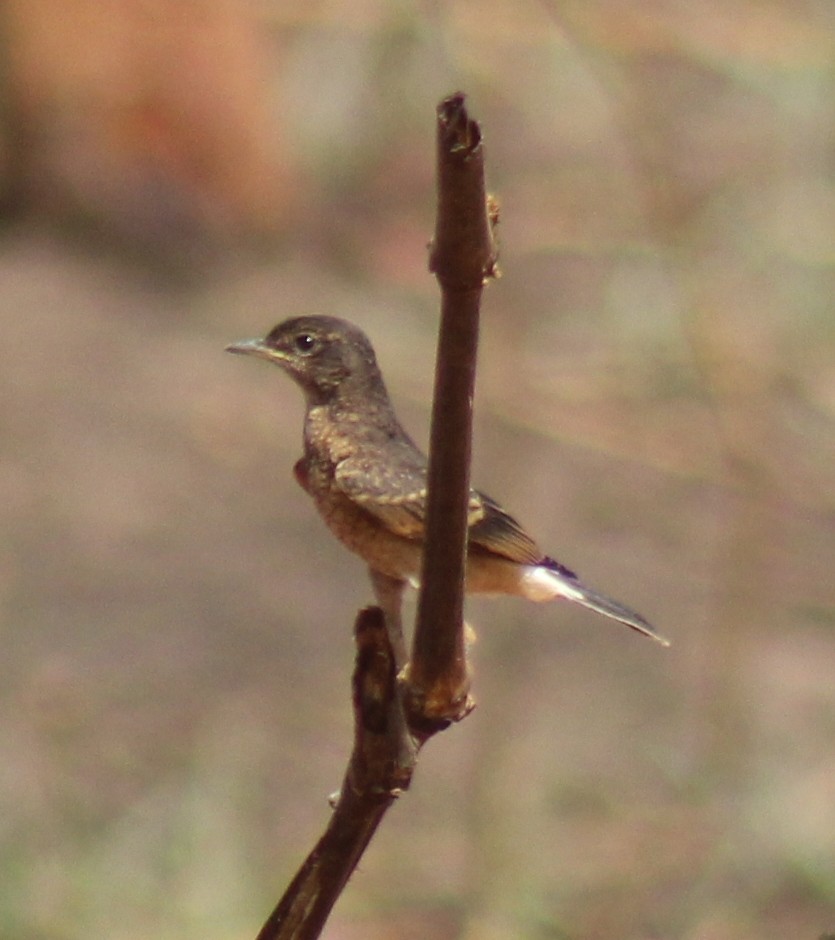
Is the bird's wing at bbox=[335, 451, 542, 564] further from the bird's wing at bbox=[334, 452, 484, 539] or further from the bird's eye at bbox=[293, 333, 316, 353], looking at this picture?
the bird's eye at bbox=[293, 333, 316, 353]

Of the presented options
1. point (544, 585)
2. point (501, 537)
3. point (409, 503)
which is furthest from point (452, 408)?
point (544, 585)

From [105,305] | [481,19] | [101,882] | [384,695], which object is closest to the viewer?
[384,695]

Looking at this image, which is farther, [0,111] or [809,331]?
[0,111]

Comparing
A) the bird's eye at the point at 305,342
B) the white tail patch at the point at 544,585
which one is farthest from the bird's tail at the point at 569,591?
the bird's eye at the point at 305,342

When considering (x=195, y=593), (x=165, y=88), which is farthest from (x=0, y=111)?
(x=195, y=593)

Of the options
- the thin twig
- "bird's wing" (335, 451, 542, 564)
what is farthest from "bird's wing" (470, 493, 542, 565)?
the thin twig

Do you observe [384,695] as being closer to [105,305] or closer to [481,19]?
[481,19]

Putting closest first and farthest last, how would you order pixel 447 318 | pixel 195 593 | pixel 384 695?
pixel 447 318 → pixel 384 695 → pixel 195 593

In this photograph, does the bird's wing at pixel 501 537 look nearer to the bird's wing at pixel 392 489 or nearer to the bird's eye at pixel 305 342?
the bird's wing at pixel 392 489
